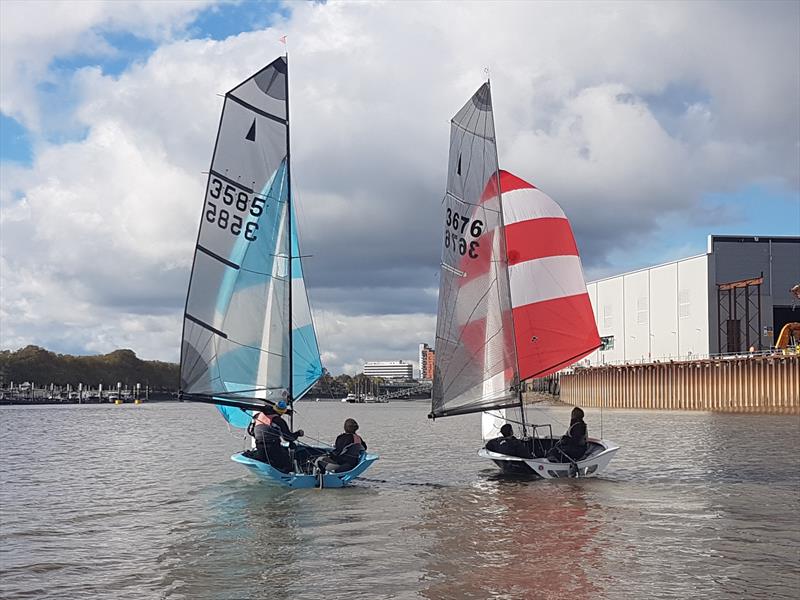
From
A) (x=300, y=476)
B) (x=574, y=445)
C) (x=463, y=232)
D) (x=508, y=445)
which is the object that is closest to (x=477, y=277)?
(x=463, y=232)

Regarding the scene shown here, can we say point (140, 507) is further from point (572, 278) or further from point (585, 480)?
point (572, 278)

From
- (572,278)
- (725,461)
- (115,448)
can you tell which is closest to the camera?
(572,278)

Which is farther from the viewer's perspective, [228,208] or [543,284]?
[543,284]

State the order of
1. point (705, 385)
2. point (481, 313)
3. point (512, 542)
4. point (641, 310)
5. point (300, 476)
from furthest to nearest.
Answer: point (641, 310) < point (705, 385) < point (481, 313) < point (300, 476) < point (512, 542)

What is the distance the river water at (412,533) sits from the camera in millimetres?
13141

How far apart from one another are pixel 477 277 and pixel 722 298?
225 ft

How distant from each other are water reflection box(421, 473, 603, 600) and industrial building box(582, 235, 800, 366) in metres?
66.4

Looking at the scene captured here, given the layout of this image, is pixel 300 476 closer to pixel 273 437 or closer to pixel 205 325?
pixel 273 437

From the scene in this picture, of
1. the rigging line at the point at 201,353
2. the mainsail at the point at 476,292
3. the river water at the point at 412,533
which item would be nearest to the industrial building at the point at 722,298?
the river water at the point at 412,533

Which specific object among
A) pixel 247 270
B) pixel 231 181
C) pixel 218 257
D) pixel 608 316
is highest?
pixel 608 316

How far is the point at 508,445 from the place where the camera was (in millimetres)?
25141

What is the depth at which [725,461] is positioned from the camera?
30547 mm

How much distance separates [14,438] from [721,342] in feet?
213

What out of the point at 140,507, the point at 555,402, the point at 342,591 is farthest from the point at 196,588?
the point at 555,402
